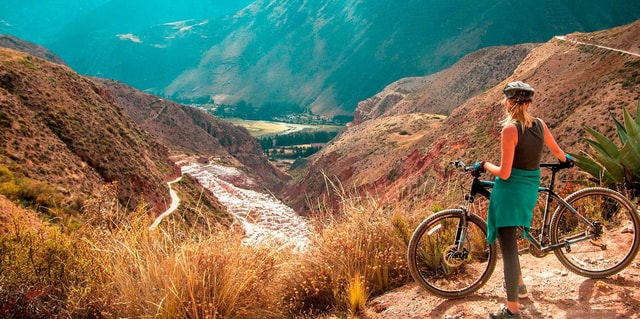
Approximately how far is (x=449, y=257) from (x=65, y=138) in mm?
27285

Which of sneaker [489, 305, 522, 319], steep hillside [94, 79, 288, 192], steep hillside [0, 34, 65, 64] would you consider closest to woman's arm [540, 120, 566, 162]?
sneaker [489, 305, 522, 319]

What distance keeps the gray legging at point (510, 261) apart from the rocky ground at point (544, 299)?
0.36m

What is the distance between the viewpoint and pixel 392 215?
565 centimetres

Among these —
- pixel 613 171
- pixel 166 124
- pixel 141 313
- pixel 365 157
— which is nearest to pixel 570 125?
pixel 613 171

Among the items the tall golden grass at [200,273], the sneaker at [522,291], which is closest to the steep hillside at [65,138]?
the tall golden grass at [200,273]

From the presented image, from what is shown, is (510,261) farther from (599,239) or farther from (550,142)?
(599,239)

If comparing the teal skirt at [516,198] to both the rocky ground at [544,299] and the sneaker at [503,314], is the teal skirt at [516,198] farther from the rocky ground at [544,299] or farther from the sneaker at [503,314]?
the rocky ground at [544,299]

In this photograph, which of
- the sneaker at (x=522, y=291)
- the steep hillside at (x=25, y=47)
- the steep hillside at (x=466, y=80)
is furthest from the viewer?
the steep hillside at (x=25, y=47)

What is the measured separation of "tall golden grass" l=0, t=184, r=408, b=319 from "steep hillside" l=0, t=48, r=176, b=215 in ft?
50.2

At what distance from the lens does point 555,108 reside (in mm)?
23781

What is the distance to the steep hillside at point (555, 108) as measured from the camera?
18.9 m

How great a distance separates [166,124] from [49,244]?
258ft

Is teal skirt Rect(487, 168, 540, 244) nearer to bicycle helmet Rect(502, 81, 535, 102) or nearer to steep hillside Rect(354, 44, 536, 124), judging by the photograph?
bicycle helmet Rect(502, 81, 535, 102)

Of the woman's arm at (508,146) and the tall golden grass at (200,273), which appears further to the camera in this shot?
the tall golden grass at (200,273)
